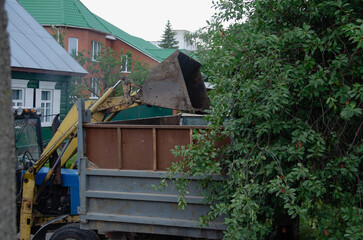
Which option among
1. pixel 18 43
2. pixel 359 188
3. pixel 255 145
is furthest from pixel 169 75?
pixel 18 43

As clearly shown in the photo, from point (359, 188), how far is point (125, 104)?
11.5 ft

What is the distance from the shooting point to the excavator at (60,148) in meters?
6.09

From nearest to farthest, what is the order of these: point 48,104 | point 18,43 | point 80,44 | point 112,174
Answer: point 112,174 < point 18,43 < point 48,104 < point 80,44

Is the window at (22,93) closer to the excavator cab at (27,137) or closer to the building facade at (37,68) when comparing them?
the building facade at (37,68)

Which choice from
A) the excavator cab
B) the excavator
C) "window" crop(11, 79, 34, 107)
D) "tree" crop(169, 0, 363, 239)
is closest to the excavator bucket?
the excavator

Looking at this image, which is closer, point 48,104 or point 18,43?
point 18,43

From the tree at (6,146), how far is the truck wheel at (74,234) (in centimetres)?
344

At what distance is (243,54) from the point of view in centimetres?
457

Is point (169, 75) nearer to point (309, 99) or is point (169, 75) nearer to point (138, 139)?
point (138, 139)

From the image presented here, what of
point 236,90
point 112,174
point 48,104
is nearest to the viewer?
point 236,90

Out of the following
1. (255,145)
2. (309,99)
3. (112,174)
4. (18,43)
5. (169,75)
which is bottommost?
(112,174)

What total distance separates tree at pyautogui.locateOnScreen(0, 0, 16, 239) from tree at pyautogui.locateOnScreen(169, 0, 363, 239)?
218 centimetres

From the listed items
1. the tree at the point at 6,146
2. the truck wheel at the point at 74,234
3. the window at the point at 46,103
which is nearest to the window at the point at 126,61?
the window at the point at 46,103

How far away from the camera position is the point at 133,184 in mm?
5082
